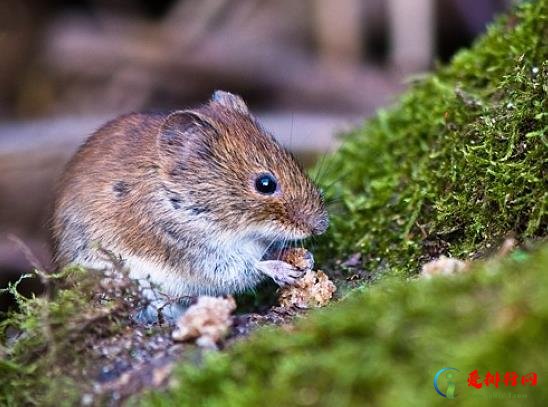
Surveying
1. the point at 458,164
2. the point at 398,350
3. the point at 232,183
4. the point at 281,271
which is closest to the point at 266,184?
the point at 232,183

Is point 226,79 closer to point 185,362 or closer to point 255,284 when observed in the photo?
point 255,284

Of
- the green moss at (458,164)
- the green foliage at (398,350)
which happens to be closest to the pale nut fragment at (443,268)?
the green foliage at (398,350)

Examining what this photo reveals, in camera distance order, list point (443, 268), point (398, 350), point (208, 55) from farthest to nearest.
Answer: point (208, 55), point (443, 268), point (398, 350)

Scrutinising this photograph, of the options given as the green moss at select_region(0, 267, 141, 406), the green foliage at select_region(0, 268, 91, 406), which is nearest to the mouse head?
the green moss at select_region(0, 267, 141, 406)

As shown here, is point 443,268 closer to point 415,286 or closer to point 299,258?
point 415,286

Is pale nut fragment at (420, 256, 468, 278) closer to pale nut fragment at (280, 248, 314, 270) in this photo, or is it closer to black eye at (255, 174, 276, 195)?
pale nut fragment at (280, 248, 314, 270)

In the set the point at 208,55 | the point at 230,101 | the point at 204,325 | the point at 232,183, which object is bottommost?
the point at 204,325
